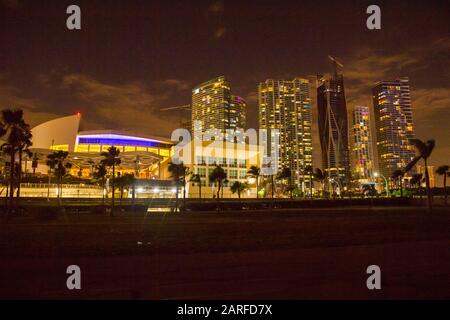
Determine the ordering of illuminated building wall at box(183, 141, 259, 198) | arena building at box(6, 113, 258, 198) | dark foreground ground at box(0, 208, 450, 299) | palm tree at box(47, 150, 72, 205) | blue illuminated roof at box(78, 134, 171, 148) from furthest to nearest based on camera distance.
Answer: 1. blue illuminated roof at box(78, 134, 171, 148)
2. illuminated building wall at box(183, 141, 259, 198)
3. arena building at box(6, 113, 258, 198)
4. palm tree at box(47, 150, 72, 205)
5. dark foreground ground at box(0, 208, 450, 299)

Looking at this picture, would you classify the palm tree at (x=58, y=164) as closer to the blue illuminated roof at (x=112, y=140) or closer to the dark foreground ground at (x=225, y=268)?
the blue illuminated roof at (x=112, y=140)

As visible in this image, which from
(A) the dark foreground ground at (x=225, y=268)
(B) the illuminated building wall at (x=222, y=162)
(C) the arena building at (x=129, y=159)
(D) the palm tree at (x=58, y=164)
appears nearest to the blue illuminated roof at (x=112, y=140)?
(C) the arena building at (x=129, y=159)

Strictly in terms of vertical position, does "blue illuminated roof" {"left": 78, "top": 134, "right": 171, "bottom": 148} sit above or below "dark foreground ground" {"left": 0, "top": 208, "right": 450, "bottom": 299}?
above

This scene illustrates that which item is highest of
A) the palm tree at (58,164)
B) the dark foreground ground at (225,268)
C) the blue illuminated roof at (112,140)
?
the blue illuminated roof at (112,140)

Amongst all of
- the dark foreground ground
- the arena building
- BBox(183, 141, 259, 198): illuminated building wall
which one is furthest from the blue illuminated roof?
the dark foreground ground

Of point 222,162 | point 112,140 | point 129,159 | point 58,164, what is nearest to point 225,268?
point 58,164

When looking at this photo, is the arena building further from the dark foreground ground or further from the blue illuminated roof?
the dark foreground ground

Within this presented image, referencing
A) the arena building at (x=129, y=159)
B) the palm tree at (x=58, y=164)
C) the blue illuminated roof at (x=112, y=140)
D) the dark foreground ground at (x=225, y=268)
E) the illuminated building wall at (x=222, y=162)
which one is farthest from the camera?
the blue illuminated roof at (x=112, y=140)

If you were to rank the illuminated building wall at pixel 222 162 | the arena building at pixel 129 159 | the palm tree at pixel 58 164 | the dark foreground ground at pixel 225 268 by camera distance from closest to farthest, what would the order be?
the dark foreground ground at pixel 225 268, the palm tree at pixel 58 164, the arena building at pixel 129 159, the illuminated building wall at pixel 222 162

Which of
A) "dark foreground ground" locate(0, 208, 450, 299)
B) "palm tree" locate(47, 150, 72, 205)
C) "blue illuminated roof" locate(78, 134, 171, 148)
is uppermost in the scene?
"blue illuminated roof" locate(78, 134, 171, 148)

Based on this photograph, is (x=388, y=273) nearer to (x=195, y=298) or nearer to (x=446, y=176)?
(x=195, y=298)

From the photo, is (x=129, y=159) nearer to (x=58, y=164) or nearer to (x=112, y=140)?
(x=112, y=140)

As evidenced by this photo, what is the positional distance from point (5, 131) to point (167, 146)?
382 ft

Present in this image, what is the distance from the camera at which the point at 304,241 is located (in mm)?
15344
